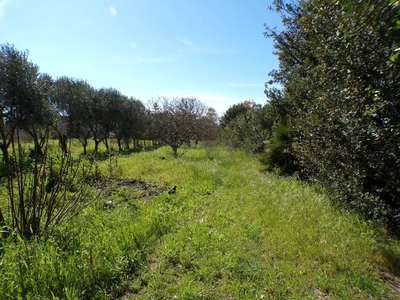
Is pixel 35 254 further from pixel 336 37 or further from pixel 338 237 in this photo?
pixel 336 37

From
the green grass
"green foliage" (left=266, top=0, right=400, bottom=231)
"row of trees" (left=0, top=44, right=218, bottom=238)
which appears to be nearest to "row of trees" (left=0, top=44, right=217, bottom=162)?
"row of trees" (left=0, top=44, right=218, bottom=238)

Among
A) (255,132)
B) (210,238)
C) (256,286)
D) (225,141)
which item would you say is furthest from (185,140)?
(256,286)

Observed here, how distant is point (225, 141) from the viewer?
22.8m

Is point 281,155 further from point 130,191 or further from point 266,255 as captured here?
point 266,255

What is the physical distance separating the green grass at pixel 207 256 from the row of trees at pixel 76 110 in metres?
1.73

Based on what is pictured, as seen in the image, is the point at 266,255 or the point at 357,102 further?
the point at 266,255

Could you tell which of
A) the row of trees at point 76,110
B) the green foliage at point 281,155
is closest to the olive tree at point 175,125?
the row of trees at point 76,110

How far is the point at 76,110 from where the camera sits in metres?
16.9

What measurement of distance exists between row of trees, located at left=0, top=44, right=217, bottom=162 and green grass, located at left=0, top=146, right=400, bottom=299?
5.67ft

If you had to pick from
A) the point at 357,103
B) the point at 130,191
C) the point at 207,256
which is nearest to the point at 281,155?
the point at 130,191

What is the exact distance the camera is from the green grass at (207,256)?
7.73ft

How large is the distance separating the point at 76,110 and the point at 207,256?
17822 millimetres

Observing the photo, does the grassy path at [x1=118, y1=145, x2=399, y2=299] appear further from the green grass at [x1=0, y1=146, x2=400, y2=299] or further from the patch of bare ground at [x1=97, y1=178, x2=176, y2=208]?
the patch of bare ground at [x1=97, y1=178, x2=176, y2=208]

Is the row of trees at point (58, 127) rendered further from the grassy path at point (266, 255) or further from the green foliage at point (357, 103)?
the green foliage at point (357, 103)
